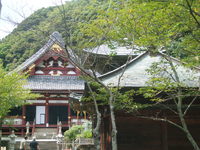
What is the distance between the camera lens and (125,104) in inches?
331

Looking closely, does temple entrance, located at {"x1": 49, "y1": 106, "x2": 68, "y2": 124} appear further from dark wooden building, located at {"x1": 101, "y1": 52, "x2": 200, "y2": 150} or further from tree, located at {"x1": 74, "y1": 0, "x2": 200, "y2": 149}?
tree, located at {"x1": 74, "y1": 0, "x2": 200, "y2": 149}

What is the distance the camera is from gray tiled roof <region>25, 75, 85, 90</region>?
27.7m

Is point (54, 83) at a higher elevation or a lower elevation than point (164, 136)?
higher

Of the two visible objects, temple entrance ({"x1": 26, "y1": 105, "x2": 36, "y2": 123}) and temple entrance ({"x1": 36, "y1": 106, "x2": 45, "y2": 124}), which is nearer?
temple entrance ({"x1": 26, "y1": 105, "x2": 36, "y2": 123})

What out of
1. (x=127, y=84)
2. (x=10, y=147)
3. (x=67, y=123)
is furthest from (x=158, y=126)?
(x=67, y=123)

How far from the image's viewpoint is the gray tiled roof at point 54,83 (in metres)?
27.7

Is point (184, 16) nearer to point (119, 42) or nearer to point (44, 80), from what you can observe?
point (119, 42)

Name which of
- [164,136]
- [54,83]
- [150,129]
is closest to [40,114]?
[54,83]

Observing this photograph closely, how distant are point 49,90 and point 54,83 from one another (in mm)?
1576

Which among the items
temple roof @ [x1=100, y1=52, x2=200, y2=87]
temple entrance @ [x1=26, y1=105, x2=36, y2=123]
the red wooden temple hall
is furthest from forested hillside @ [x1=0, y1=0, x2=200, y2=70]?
temple entrance @ [x1=26, y1=105, x2=36, y2=123]

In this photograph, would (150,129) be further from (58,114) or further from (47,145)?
(58,114)

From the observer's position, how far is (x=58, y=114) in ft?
94.5

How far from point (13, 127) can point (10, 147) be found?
258 inches

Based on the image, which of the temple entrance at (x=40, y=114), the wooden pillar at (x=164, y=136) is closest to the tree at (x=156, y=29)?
the wooden pillar at (x=164, y=136)
